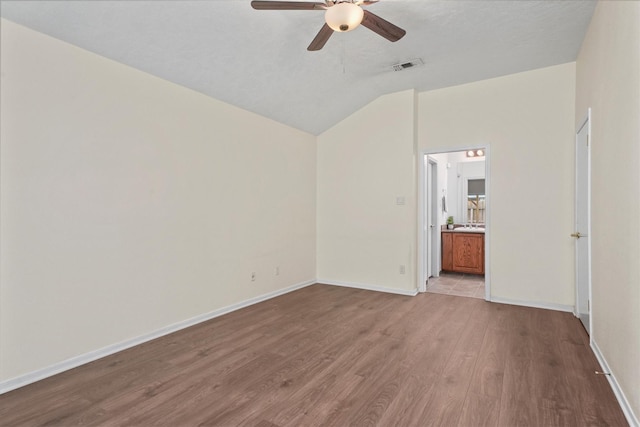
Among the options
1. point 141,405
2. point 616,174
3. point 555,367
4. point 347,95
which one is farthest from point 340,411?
point 347,95

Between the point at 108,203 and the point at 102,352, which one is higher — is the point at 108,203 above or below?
above

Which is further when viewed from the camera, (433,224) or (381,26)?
(433,224)

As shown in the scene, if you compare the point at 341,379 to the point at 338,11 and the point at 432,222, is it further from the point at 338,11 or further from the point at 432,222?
the point at 432,222

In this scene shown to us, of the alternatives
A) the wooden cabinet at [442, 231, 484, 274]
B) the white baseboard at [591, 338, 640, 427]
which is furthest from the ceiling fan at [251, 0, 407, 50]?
the wooden cabinet at [442, 231, 484, 274]

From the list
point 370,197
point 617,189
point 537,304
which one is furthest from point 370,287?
point 617,189

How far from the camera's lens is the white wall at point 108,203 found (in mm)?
2357

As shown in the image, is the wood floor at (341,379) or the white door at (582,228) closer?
the wood floor at (341,379)

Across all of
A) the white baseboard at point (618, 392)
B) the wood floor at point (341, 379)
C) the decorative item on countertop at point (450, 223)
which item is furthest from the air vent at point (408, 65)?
the decorative item on countertop at point (450, 223)

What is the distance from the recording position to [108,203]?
9.38 feet

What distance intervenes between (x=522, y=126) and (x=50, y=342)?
17.7 feet

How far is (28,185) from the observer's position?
94.2 inches

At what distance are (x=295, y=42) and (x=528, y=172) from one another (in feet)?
10.8

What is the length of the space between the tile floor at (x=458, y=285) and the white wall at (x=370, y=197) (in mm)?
748

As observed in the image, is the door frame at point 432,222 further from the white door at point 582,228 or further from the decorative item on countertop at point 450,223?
the white door at point 582,228
